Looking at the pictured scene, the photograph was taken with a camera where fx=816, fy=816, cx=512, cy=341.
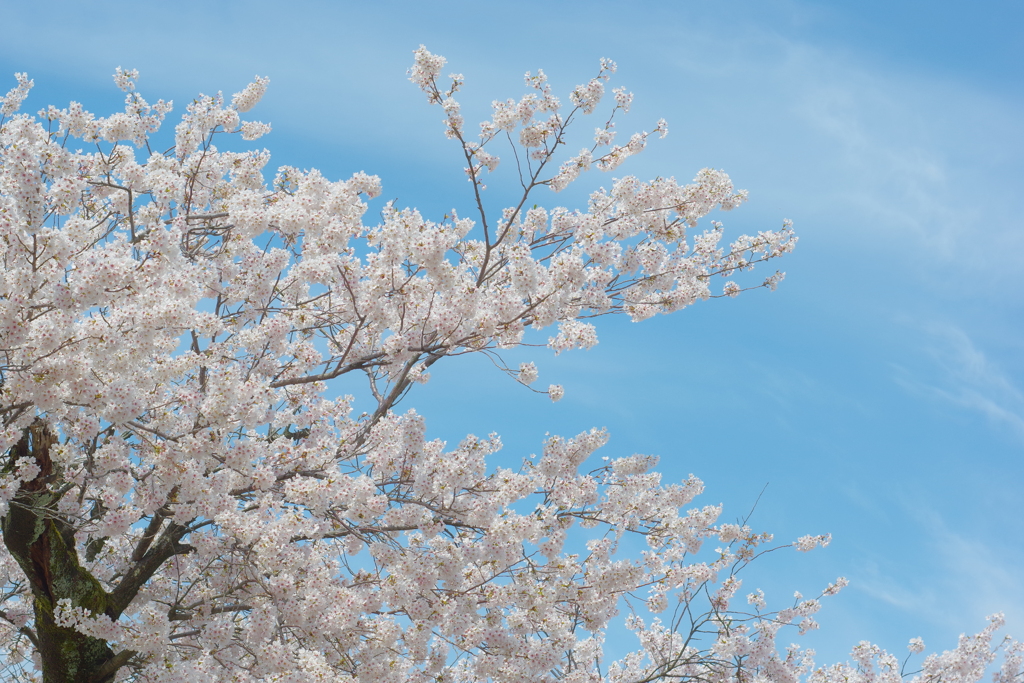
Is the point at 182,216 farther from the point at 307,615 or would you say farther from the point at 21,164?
the point at 307,615

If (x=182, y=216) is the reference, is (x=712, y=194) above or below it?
above

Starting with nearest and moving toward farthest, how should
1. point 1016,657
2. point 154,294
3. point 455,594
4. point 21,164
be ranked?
point 21,164, point 154,294, point 455,594, point 1016,657

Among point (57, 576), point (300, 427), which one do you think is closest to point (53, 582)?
point (57, 576)

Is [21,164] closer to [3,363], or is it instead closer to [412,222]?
[3,363]

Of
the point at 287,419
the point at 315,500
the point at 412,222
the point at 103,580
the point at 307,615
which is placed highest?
the point at 412,222

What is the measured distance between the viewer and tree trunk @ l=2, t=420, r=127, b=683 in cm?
766

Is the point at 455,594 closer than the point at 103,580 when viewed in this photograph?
Yes

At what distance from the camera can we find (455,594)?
746 cm

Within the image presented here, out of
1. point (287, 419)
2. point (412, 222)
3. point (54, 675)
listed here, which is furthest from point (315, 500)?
point (54, 675)

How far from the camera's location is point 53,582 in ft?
25.4

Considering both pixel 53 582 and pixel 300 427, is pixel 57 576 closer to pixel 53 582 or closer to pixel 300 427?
pixel 53 582

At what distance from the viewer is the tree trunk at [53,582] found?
25.1 ft

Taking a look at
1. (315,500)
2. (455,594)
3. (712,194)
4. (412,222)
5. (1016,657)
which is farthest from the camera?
(1016,657)

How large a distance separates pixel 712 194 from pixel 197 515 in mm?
5812
